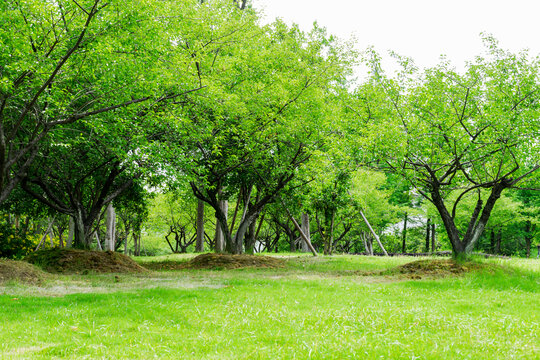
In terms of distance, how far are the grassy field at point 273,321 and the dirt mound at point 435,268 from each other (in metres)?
1.92

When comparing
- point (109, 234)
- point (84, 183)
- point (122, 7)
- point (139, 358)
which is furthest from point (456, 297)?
point (109, 234)

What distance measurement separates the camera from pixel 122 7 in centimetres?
1042

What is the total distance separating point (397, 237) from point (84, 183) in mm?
39538

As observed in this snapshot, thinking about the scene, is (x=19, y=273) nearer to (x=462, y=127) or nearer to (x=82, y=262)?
(x=82, y=262)

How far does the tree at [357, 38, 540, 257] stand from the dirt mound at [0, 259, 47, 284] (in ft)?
37.4

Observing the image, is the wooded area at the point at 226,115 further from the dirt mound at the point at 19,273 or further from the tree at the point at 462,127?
the dirt mound at the point at 19,273

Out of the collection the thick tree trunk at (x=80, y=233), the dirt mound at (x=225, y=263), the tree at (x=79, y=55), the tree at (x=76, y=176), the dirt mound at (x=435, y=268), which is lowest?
the dirt mound at (x=225, y=263)

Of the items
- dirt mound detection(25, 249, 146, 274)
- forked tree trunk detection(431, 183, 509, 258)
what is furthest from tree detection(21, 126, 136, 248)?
forked tree trunk detection(431, 183, 509, 258)

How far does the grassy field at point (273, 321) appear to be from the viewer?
208 inches

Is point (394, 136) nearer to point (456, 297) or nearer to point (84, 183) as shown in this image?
point (456, 297)

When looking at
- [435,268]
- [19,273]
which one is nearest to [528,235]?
[435,268]

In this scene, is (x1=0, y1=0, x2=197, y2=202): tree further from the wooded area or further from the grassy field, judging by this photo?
the grassy field

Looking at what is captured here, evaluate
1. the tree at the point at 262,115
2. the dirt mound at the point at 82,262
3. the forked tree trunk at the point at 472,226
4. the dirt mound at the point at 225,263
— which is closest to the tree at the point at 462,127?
the forked tree trunk at the point at 472,226

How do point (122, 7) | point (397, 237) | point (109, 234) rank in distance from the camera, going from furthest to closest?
point (397, 237)
point (109, 234)
point (122, 7)
